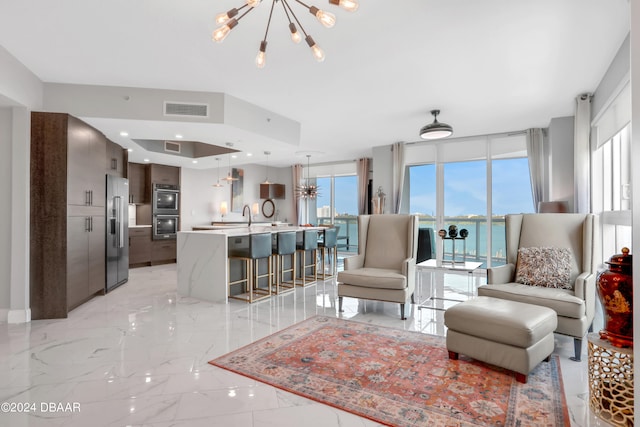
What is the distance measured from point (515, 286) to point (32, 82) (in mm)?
5566

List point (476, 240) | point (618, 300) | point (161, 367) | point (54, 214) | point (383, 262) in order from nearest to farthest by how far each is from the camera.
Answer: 1. point (618, 300)
2. point (161, 367)
3. point (54, 214)
4. point (383, 262)
5. point (476, 240)

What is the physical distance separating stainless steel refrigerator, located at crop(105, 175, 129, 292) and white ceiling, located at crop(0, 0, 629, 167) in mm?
773

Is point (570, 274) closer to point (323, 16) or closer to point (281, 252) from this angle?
point (323, 16)

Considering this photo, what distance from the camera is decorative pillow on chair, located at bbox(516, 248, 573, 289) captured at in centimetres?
317

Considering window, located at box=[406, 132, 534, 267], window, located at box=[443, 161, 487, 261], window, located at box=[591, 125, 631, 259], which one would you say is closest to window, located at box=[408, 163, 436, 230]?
window, located at box=[406, 132, 534, 267]

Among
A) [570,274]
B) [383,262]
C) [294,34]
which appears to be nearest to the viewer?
[294,34]

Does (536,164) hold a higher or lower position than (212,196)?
higher

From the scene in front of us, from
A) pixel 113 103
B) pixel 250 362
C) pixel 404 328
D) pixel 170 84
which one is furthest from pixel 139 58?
pixel 404 328

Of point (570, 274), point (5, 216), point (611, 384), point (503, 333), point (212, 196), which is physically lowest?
point (611, 384)

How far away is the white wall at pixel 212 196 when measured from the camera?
8.08 meters

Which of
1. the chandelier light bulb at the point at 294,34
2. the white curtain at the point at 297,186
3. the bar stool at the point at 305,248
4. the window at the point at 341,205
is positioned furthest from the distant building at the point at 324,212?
the chandelier light bulb at the point at 294,34

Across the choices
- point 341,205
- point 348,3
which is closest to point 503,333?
point 348,3

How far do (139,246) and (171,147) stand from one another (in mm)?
2221

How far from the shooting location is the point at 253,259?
449cm
